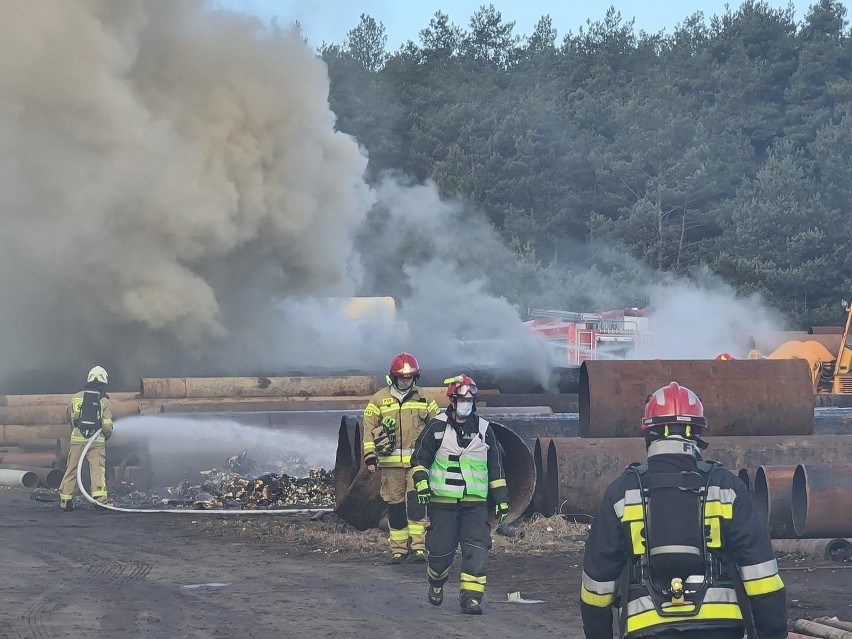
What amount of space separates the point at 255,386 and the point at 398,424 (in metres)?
10.4

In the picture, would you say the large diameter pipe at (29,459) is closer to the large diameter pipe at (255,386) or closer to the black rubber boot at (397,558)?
the large diameter pipe at (255,386)

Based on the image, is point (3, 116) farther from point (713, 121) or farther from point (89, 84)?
point (713, 121)

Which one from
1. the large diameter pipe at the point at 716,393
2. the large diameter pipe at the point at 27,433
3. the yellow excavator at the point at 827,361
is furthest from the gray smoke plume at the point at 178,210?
the large diameter pipe at the point at 716,393

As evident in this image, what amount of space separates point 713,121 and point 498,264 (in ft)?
34.3

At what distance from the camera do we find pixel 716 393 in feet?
43.0

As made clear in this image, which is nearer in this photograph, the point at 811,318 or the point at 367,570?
the point at 367,570

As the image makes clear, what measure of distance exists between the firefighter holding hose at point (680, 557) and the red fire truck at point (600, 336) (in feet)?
91.6

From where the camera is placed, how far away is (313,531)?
508 inches

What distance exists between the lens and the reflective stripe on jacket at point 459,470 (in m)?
8.80

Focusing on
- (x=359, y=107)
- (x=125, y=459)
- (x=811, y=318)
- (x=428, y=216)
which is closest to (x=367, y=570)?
(x=125, y=459)

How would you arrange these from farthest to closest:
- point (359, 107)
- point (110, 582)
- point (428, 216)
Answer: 1. point (359, 107)
2. point (428, 216)
3. point (110, 582)

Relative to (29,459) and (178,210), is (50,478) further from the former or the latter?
(178,210)

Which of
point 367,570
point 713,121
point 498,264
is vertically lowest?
point 367,570

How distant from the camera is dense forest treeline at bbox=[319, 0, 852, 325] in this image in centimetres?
4272
